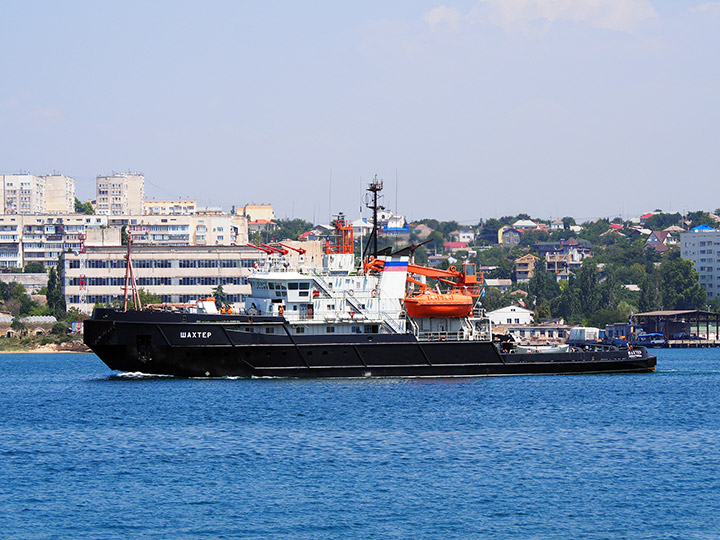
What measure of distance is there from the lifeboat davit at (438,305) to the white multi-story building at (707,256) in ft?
412

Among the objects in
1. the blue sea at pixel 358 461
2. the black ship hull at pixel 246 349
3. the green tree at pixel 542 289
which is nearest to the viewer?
the blue sea at pixel 358 461

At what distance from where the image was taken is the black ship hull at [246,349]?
5216 centimetres

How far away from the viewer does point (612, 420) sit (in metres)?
43.2

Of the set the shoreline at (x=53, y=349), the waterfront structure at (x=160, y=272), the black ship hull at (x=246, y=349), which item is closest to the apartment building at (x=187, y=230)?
the waterfront structure at (x=160, y=272)

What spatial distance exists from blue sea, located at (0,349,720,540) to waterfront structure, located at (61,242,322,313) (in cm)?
6981

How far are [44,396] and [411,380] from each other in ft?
56.1

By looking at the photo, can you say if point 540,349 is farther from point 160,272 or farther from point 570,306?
point 570,306

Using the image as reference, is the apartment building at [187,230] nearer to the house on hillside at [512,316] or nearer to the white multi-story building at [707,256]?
the house on hillside at [512,316]

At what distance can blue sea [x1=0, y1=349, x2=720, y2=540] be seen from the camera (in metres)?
27.3

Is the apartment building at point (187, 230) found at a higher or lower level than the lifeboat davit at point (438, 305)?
higher

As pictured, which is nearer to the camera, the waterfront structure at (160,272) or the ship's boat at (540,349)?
the ship's boat at (540,349)

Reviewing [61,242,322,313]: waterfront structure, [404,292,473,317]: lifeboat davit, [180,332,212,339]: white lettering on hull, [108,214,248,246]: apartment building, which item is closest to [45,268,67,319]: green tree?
[61,242,322,313]: waterfront structure

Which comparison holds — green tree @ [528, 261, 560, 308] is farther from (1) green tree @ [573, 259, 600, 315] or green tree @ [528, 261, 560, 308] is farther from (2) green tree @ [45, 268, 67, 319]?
(2) green tree @ [45, 268, 67, 319]

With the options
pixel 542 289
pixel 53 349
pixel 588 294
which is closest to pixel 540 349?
pixel 53 349
